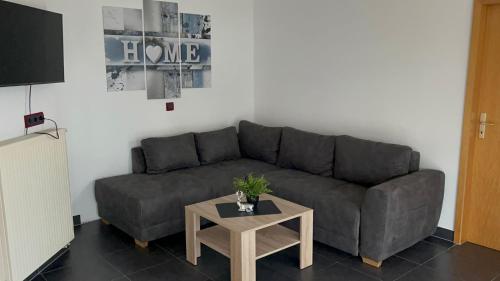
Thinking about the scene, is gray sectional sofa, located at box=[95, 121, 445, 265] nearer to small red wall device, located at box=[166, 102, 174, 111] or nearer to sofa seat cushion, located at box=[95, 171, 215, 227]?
sofa seat cushion, located at box=[95, 171, 215, 227]

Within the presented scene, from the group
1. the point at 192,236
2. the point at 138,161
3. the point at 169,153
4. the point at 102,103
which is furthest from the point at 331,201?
the point at 102,103

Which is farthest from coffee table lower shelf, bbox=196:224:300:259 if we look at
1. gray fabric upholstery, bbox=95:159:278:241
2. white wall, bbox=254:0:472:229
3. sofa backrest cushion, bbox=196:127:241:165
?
white wall, bbox=254:0:472:229

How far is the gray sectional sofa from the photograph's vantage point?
3314 millimetres

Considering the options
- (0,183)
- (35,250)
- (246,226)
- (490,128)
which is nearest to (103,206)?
(35,250)

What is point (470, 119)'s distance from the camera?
353 centimetres

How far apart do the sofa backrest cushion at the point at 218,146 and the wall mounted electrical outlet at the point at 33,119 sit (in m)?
1.70

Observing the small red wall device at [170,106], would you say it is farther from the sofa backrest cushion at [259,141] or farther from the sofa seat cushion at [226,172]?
the sofa backrest cushion at [259,141]

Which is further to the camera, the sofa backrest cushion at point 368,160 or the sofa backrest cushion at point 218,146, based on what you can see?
the sofa backrest cushion at point 218,146

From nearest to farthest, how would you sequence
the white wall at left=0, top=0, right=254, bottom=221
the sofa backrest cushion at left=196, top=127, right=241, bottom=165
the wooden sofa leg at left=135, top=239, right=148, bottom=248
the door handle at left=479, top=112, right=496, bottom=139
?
the door handle at left=479, top=112, right=496, bottom=139 → the wooden sofa leg at left=135, top=239, right=148, bottom=248 → the white wall at left=0, top=0, right=254, bottom=221 → the sofa backrest cushion at left=196, top=127, right=241, bottom=165

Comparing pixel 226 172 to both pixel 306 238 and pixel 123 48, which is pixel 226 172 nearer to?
pixel 306 238

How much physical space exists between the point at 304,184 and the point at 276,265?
0.85m

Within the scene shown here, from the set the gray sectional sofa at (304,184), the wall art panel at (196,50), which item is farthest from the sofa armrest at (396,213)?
the wall art panel at (196,50)

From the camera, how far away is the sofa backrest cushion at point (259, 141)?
15.6ft

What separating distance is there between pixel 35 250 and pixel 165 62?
2.30m
